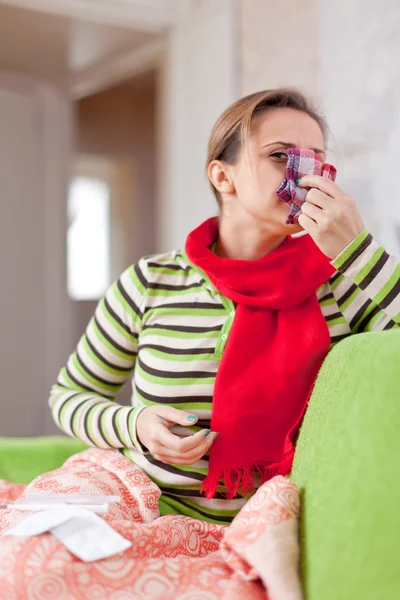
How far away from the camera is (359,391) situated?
95 cm

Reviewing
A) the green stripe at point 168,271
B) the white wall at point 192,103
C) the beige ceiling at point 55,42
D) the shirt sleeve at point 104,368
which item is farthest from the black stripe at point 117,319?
the beige ceiling at point 55,42

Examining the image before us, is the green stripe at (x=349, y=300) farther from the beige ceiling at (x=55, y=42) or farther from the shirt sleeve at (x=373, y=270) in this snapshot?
the beige ceiling at (x=55, y=42)

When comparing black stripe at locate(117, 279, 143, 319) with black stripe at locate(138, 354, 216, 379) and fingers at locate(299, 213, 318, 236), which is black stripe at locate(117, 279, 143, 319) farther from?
fingers at locate(299, 213, 318, 236)

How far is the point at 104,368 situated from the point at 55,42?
7.79 ft

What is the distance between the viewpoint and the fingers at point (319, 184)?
1.18m

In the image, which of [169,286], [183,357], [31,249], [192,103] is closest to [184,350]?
[183,357]

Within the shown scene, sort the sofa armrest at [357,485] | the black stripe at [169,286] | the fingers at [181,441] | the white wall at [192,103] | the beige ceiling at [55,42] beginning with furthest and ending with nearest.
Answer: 1. the beige ceiling at [55,42]
2. the white wall at [192,103]
3. the black stripe at [169,286]
4. the fingers at [181,441]
5. the sofa armrest at [357,485]

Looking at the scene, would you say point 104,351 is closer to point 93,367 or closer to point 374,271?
point 93,367

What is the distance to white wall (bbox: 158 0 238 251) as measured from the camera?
2818 millimetres

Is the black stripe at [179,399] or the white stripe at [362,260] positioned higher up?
the white stripe at [362,260]

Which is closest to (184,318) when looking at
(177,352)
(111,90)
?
(177,352)

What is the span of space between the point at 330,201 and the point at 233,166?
8.3 inches

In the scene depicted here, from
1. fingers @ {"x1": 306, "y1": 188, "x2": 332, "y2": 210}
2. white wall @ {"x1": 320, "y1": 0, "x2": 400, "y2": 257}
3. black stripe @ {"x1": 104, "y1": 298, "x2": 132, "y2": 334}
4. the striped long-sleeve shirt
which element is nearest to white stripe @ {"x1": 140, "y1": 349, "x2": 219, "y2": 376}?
the striped long-sleeve shirt

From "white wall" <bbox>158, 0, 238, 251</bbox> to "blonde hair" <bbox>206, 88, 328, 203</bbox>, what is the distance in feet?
4.96
